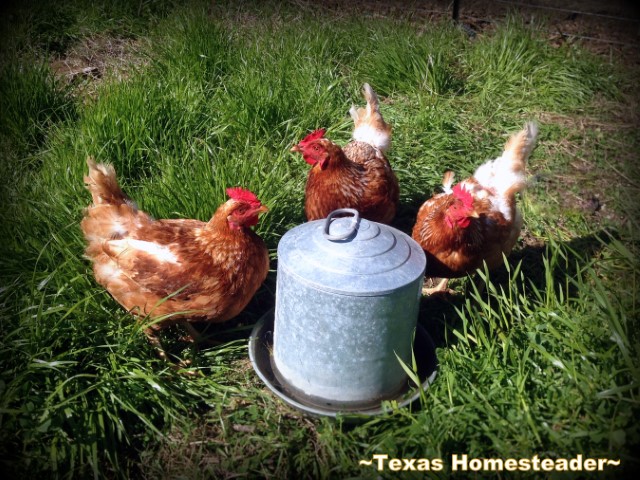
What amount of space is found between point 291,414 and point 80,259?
1.50 meters

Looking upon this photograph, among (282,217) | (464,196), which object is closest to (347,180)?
(282,217)

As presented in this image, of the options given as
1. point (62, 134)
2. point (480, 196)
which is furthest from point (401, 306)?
point (62, 134)

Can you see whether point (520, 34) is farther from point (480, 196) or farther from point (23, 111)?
point (23, 111)

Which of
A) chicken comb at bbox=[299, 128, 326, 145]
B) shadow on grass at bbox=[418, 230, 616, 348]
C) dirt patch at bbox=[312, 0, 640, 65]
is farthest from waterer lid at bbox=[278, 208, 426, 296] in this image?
dirt patch at bbox=[312, 0, 640, 65]

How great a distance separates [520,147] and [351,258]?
6.09 feet

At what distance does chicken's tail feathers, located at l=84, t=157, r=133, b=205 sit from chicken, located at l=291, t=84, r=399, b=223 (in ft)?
3.68

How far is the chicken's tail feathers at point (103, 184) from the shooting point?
270 centimetres

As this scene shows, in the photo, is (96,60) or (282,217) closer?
(282,217)

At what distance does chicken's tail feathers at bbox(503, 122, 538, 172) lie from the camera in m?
3.38

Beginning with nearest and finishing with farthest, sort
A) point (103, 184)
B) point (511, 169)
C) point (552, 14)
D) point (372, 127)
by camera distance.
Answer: point (103, 184), point (511, 169), point (372, 127), point (552, 14)

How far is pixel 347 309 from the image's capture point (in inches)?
83.9

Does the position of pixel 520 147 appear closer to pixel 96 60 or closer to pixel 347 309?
pixel 347 309

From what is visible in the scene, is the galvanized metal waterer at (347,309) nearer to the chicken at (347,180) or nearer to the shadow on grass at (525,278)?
the shadow on grass at (525,278)

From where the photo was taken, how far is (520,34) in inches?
213
